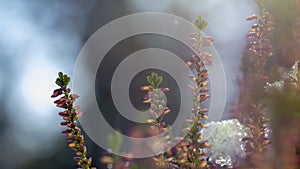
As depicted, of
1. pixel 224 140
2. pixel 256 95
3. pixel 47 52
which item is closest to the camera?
pixel 256 95

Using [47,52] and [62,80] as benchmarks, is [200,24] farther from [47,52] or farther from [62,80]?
[47,52]

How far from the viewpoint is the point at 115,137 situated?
360 millimetres

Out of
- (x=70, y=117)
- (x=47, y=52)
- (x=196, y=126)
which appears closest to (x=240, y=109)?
(x=196, y=126)

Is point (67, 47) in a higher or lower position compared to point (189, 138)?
higher

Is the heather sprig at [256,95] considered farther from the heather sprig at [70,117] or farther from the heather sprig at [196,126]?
the heather sprig at [70,117]

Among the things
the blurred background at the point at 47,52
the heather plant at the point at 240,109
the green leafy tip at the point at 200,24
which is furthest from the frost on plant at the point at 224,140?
the blurred background at the point at 47,52

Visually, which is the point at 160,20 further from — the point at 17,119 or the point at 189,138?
the point at 189,138

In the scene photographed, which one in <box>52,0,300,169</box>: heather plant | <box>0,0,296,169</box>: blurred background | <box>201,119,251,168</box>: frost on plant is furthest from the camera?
<box>0,0,296,169</box>: blurred background

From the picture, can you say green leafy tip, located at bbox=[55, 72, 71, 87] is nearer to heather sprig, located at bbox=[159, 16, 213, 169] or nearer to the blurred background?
heather sprig, located at bbox=[159, 16, 213, 169]

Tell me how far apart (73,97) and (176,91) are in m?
2.00

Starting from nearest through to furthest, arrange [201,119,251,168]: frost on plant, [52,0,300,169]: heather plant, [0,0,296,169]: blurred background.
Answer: [52,0,300,169]: heather plant → [201,119,251,168]: frost on plant → [0,0,296,169]: blurred background

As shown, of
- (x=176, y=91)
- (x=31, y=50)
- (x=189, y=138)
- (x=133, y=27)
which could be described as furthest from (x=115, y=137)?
(x=31, y=50)

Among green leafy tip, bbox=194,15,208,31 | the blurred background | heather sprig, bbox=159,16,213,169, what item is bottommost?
heather sprig, bbox=159,16,213,169

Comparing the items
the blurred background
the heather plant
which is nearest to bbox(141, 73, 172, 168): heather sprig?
the heather plant
